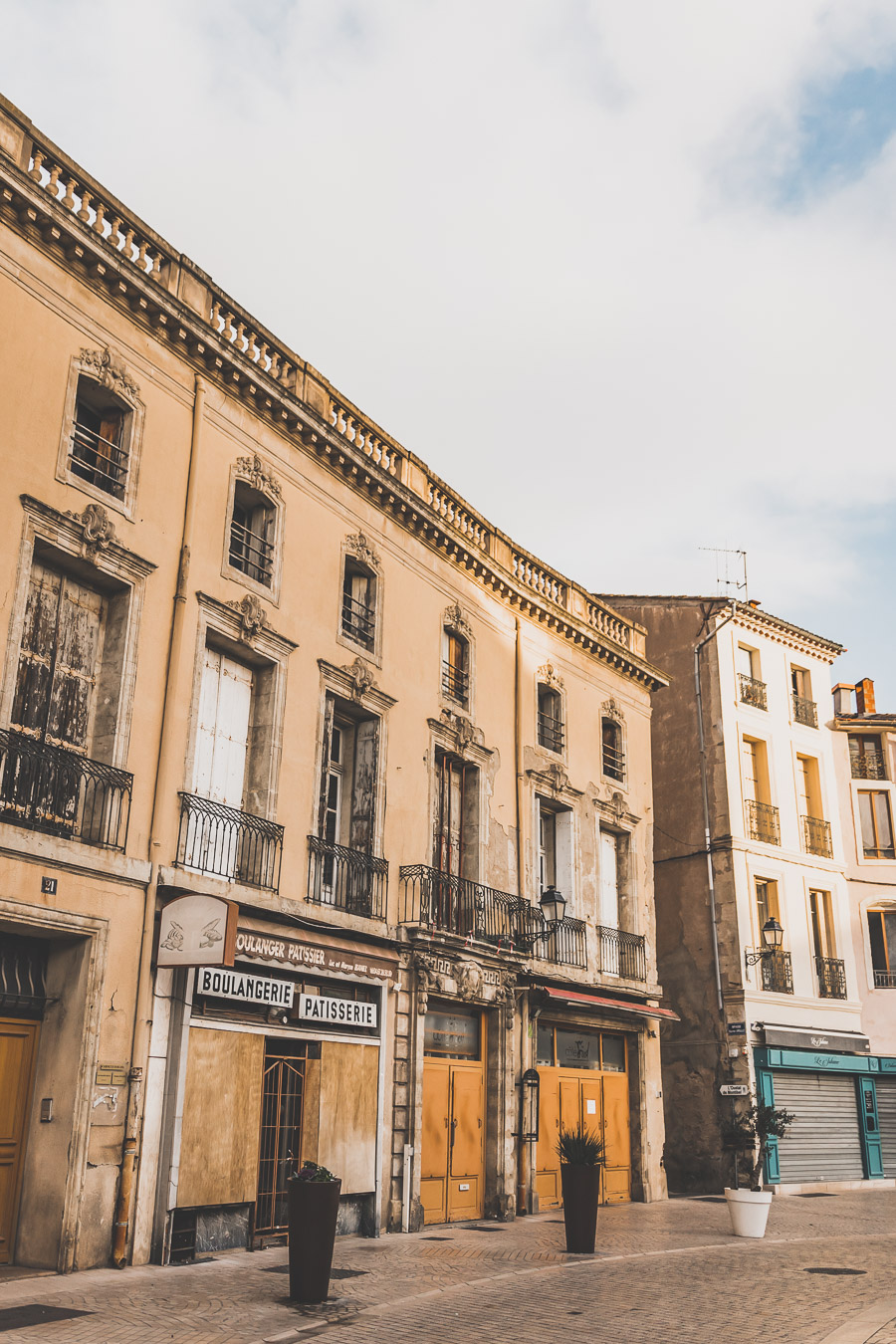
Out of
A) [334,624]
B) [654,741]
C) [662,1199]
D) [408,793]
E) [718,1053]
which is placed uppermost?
[654,741]

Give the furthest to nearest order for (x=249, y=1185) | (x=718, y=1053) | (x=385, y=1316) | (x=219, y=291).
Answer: (x=718, y=1053), (x=219, y=291), (x=249, y=1185), (x=385, y=1316)

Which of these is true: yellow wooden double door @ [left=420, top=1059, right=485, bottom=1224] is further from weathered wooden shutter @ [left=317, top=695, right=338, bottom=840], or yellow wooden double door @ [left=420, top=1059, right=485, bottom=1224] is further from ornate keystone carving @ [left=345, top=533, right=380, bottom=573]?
ornate keystone carving @ [left=345, top=533, right=380, bottom=573]

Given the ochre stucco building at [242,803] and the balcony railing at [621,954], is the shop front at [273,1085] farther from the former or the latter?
the balcony railing at [621,954]

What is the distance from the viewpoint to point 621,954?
21.0 meters

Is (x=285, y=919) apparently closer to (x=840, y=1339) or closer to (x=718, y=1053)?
(x=840, y=1339)

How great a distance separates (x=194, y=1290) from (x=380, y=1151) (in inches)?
197

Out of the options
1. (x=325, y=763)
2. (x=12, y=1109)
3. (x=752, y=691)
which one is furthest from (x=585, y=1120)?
(x=752, y=691)

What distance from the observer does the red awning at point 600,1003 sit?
1789 cm

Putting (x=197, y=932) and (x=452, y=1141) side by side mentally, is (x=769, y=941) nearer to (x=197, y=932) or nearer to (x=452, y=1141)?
(x=452, y=1141)

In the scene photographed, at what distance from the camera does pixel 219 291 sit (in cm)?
1402

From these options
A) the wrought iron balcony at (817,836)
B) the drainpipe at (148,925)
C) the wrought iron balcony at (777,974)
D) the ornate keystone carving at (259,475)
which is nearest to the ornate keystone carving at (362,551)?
the ornate keystone carving at (259,475)

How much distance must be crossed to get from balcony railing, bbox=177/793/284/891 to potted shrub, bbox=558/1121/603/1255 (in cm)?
449

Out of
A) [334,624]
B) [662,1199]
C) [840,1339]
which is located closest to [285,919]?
[334,624]

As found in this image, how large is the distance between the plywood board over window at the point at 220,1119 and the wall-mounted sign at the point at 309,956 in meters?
0.88
